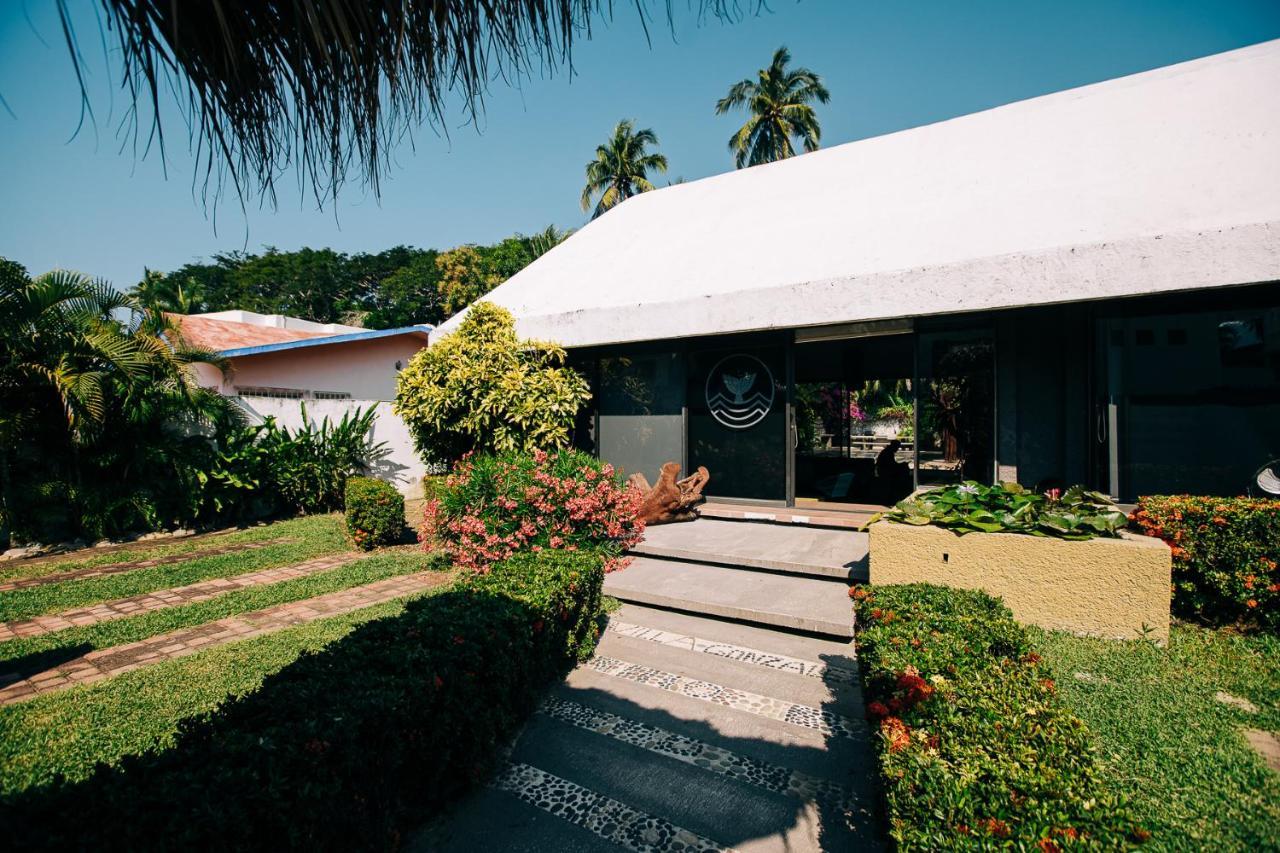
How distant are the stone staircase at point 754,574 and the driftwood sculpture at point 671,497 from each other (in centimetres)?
33

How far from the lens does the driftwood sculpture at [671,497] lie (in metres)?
7.89

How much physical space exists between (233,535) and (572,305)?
21.7 feet

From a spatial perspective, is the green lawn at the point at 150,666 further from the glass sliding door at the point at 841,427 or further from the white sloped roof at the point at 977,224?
the glass sliding door at the point at 841,427

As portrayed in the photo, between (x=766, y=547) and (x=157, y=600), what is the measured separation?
21.2 feet

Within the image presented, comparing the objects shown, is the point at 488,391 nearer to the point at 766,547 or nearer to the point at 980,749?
the point at 766,547

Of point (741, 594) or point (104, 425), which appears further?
point (104, 425)

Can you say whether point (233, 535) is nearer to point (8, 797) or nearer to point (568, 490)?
point (568, 490)

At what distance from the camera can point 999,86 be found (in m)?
9.97

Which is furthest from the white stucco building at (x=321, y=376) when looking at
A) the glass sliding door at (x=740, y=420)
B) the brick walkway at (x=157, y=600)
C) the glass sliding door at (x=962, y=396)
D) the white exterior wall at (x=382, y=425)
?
the glass sliding door at (x=962, y=396)

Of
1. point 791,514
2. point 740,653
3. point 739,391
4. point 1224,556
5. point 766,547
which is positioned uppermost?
point 739,391

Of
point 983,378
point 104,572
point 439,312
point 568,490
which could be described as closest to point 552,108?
point 568,490

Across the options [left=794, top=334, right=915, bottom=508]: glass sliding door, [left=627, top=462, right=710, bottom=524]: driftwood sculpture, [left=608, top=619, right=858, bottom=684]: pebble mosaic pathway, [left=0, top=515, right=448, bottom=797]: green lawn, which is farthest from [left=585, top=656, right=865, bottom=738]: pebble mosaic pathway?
[left=794, top=334, right=915, bottom=508]: glass sliding door

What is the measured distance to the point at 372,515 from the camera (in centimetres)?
823

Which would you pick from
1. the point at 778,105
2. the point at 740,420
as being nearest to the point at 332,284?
the point at 778,105
